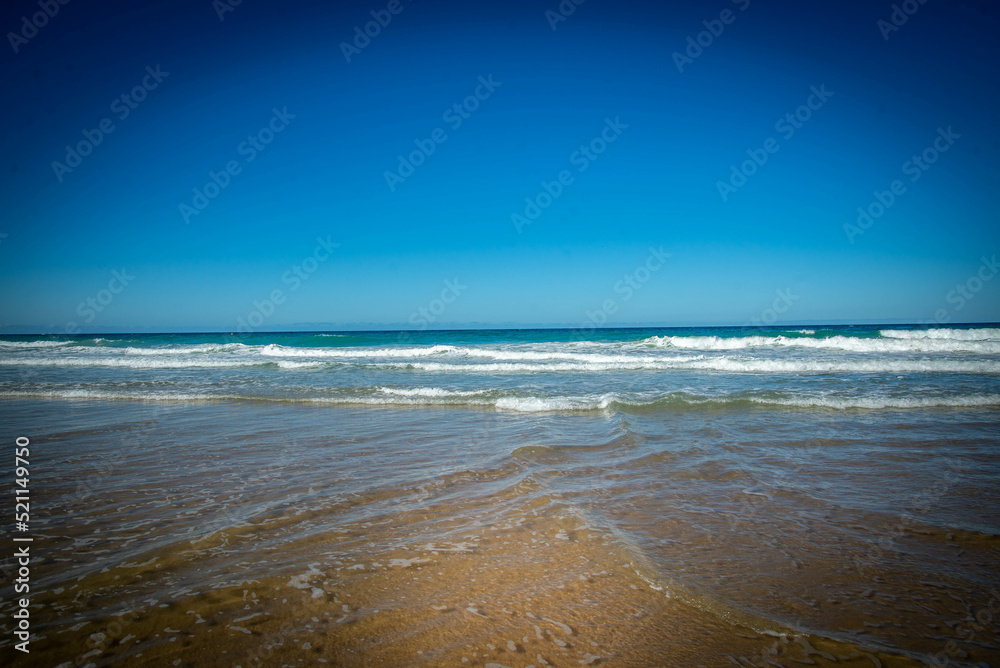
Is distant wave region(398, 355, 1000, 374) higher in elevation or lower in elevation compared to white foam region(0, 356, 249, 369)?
lower

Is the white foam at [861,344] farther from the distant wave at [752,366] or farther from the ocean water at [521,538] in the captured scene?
the ocean water at [521,538]

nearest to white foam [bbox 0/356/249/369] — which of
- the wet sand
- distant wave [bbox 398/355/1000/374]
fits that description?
distant wave [bbox 398/355/1000/374]

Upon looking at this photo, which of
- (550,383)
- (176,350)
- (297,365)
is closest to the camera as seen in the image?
(550,383)

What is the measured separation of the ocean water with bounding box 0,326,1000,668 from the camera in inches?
86.3

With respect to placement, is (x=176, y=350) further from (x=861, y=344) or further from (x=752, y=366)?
(x=861, y=344)

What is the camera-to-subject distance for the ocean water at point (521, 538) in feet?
7.19

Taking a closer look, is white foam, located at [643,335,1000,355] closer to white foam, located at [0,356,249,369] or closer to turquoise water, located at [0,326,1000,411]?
turquoise water, located at [0,326,1000,411]

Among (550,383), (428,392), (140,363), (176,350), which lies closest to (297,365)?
(140,363)

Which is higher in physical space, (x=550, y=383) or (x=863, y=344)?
(x=863, y=344)

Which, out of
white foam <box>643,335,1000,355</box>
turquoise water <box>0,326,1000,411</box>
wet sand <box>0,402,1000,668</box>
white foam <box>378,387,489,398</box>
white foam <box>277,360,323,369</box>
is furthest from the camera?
white foam <box>643,335,1000,355</box>

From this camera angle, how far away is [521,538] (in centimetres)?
336

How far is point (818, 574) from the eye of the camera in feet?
9.29

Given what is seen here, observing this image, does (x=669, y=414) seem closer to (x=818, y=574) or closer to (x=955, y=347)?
(x=818, y=574)

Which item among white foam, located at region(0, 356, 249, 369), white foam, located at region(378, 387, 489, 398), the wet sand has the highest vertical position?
white foam, located at region(0, 356, 249, 369)
